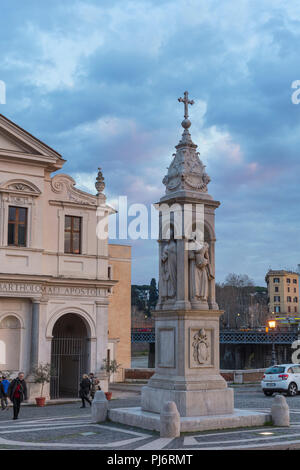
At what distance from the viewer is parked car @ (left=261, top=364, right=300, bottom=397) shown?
82.7ft

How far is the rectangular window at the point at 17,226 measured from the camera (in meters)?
25.1

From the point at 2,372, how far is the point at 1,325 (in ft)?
6.79

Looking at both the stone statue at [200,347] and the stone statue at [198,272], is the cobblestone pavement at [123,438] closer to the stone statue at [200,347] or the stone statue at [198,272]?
the stone statue at [200,347]

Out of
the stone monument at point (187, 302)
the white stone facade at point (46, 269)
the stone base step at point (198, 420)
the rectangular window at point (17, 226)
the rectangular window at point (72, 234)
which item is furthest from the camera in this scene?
the rectangular window at point (72, 234)

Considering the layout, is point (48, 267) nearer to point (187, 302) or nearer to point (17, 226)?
point (17, 226)

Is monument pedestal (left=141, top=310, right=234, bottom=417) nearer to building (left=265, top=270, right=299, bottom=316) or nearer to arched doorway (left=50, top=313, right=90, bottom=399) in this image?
arched doorway (left=50, top=313, right=90, bottom=399)

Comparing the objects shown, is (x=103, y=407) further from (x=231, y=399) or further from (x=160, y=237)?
(x=160, y=237)

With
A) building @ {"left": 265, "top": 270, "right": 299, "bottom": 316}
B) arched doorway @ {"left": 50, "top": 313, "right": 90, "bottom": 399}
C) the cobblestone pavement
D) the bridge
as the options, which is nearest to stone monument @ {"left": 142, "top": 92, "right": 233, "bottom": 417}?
the cobblestone pavement

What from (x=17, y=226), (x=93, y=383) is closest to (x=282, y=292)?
(x=93, y=383)

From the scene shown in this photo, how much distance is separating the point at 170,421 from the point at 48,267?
15.4 meters

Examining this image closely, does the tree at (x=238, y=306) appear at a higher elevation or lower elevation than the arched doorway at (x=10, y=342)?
higher

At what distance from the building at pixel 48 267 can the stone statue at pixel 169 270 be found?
38.4 ft

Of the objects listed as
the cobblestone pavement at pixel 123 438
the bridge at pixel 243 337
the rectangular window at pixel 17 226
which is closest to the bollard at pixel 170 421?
the cobblestone pavement at pixel 123 438

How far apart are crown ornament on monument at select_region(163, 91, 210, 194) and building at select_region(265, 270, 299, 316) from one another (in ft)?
401
